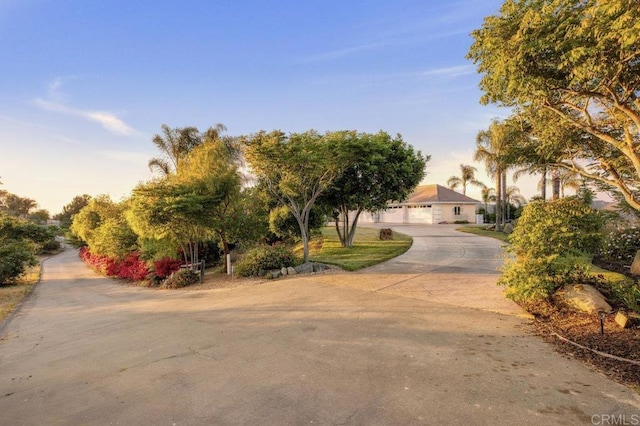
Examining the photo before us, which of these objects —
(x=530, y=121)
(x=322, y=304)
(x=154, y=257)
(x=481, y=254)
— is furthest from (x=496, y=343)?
(x=154, y=257)

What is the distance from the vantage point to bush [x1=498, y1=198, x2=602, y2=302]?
21.0 ft

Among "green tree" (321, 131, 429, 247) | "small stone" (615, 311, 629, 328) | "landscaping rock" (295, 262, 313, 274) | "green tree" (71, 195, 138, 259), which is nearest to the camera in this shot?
"small stone" (615, 311, 629, 328)

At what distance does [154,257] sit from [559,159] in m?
15.8

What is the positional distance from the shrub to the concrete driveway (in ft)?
22.0

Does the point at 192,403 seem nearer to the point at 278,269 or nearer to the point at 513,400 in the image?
the point at 513,400

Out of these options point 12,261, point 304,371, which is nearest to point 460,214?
point 304,371

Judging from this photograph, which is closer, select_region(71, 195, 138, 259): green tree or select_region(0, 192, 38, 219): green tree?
select_region(71, 195, 138, 259): green tree

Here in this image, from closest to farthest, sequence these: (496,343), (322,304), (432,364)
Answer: (432,364) → (496,343) → (322,304)

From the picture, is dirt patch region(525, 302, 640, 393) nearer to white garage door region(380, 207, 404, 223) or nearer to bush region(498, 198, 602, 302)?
bush region(498, 198, 602, 302)

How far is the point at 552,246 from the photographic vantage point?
646 centimetres

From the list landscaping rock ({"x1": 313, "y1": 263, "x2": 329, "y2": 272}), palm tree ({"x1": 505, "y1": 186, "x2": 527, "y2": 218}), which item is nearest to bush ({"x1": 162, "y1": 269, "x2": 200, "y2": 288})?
landscaping rock ({"x1": 313, "y1": 263, "x2": 329, "y2": 272})

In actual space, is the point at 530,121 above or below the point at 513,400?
above

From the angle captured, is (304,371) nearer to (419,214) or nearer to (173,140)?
(173,140)

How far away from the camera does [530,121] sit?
7.99 meters
